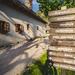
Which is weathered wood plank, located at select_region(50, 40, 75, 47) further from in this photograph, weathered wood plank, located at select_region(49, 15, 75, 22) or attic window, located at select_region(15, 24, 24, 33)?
attic window, located at select_region(15, 24, 24, 33)

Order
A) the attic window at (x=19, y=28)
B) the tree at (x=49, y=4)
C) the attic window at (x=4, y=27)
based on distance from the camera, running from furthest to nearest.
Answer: the tree at (x=49, y=4) → the attic window at (x=19, y=28) → the attic window at (x=4, y=27)

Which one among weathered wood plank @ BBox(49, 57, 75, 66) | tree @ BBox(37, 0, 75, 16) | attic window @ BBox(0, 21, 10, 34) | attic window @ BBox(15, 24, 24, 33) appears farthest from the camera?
tree @ BBox(37, 0, 75, 16)

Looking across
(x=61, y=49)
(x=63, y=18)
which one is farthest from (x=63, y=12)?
(x=61, y=49)

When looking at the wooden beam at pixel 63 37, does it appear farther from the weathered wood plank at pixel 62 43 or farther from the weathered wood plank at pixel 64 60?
the weathered wood plank at pixel 64 60

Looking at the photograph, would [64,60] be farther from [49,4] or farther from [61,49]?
[49,4]

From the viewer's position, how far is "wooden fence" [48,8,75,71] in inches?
155

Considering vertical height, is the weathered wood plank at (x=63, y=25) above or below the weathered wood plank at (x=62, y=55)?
above

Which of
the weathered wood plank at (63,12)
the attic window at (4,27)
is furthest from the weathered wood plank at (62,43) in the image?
the attic window at (4,27)

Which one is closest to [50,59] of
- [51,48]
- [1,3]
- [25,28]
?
[51,48]

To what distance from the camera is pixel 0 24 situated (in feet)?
55.7

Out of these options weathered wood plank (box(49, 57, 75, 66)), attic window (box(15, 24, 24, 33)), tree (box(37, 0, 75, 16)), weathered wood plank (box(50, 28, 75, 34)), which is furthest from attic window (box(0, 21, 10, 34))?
weathered wood plank (box(49, 57, 75, 66))

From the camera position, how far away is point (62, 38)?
13.3ft

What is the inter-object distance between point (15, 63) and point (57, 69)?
18.4 ft

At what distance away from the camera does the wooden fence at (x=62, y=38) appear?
3941 mm
